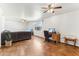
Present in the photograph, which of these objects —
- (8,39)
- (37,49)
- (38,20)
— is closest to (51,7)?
(38,20)

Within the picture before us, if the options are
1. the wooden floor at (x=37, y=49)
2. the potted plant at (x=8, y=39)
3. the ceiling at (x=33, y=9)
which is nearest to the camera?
the ceiling at (x=33, y=9)

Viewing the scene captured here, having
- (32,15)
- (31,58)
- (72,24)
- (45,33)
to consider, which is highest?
(32,15)

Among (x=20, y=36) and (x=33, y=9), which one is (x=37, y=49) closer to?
(x=20, y=36)

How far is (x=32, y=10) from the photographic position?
317 centimetres

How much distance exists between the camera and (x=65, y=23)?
353 cm

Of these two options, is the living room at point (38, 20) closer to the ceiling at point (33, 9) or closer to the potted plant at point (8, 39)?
the ceiling at point (33, 9)

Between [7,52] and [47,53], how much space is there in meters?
1.28

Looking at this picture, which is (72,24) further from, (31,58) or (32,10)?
(31,58)

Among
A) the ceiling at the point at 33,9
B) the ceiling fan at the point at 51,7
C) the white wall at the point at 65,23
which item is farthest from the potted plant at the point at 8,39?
the ceiling fan at the point at 51,7

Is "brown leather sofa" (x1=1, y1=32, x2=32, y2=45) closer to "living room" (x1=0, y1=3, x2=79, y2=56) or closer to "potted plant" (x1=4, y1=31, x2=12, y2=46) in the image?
"living room" (x1=0, y1=3, x2=79, y2=56)

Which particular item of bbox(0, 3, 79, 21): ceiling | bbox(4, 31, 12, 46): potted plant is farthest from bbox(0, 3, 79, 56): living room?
bbox(4, 31, 12, 46): potted plant

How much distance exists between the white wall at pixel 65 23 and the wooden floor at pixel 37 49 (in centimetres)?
37

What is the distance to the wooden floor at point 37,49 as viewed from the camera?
3.19 metres

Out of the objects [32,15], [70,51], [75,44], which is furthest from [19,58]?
[75,44]
